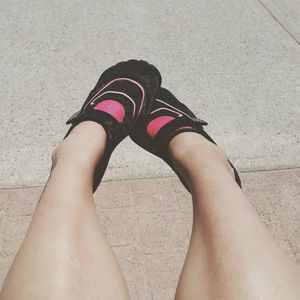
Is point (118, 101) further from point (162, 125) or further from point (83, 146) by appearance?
point (83, 146)

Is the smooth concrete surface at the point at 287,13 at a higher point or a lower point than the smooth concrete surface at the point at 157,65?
higher

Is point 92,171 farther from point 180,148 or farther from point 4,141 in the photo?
point 4,141

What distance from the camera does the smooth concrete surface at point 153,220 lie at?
198 centimetres

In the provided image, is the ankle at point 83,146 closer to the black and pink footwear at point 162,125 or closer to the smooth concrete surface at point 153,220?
the black and pink footwear at point 162,125

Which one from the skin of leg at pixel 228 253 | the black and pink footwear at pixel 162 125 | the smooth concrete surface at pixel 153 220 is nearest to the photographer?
the skin of leg at pixel 228 253

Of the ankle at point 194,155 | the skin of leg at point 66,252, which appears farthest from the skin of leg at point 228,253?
the skin of leg at point 66,252

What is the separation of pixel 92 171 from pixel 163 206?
0.65 meters

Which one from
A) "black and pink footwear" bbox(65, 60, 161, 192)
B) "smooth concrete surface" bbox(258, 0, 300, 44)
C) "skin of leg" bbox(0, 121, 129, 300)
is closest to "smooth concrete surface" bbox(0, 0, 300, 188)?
"smooth concrete surface" bbox(258, 0, 300, 44)

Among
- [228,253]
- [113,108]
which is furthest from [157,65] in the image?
[228,253]

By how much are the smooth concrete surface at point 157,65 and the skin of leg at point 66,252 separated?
2.78 ft

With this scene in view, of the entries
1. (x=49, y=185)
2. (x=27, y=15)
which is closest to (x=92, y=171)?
(x=49, y=185)

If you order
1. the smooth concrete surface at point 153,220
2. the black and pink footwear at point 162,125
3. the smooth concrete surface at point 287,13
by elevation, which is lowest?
the smooth concrete surface at point 153,220

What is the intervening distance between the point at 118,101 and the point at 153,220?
685mm

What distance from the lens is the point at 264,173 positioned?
2.48 meters
